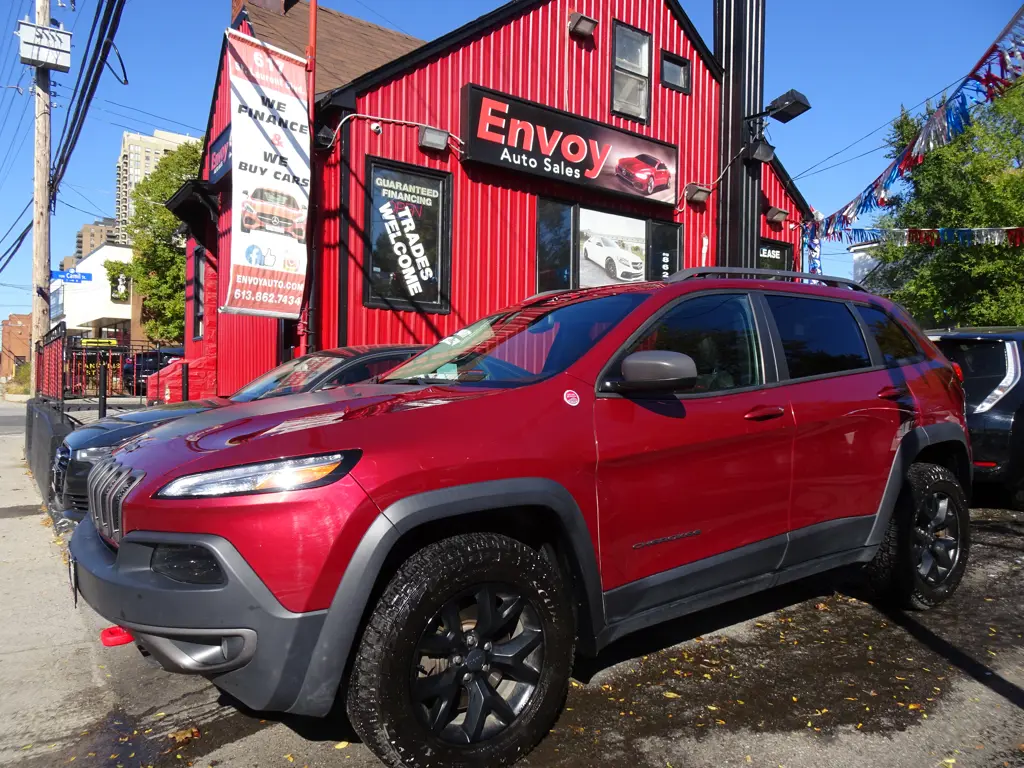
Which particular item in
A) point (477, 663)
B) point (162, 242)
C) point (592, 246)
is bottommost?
point (477, 663)

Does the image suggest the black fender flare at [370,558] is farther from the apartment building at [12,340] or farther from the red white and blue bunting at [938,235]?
the apartment building at [12,340]

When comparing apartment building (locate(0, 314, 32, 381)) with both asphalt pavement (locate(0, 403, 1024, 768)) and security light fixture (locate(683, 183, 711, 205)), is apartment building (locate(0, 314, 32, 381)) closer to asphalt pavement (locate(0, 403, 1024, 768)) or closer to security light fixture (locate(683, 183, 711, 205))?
security light fixture (locate(683, 183, 711, 205))

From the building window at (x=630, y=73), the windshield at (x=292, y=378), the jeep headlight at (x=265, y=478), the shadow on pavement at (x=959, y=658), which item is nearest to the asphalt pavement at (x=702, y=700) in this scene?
the shadow on pavement at (x=959, y=658)

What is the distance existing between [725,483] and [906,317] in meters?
2.29

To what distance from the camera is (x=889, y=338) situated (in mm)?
4215

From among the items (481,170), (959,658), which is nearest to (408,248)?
(481,170)

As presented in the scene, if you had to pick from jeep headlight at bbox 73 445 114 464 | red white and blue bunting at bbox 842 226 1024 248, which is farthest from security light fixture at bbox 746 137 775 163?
jeep headlight at bbox 73 445 114 464

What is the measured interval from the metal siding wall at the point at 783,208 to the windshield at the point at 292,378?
418 inches

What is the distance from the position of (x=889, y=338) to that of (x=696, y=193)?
29.6ft

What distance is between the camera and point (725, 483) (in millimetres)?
3068

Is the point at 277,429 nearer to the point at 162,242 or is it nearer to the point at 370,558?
the point at 370,558

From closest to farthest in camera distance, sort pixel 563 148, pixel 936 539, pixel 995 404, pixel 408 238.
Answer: pixel 936 539, pixel 995 404, pixel 408 238, pixel 563 148

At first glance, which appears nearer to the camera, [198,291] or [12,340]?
[198,291]

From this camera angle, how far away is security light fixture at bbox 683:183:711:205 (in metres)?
12.6
